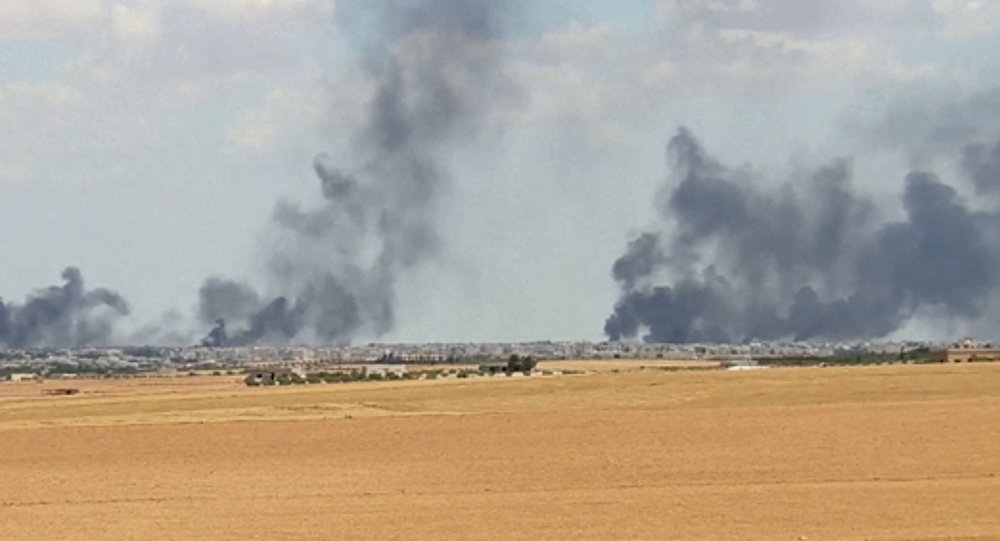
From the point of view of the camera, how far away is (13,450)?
2633 inches

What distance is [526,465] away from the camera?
5538 cm

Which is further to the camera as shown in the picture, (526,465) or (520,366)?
(520,366)

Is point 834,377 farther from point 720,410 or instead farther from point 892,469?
point 892,469

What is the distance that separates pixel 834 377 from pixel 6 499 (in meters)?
67.6

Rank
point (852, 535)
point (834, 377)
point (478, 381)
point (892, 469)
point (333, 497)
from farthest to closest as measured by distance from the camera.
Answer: point (478, 381), point (834, 377), point (892, 469), point (333, 497), point (852, 535)

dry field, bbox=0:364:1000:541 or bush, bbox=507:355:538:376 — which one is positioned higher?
bush, bbox=507:355:538:376

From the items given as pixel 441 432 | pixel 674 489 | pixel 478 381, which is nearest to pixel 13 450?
pixel 441 432

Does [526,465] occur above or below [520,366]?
below

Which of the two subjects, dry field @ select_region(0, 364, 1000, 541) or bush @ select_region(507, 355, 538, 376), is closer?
dry field @ select_region(0, 364, 1000, 541)

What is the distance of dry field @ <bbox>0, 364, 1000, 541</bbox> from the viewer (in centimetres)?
3919

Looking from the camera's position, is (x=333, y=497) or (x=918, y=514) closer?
(x=918, y=514)

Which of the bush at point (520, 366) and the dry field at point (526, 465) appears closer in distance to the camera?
the dry field at point (526, 465)

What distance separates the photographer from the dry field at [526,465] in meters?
39.2

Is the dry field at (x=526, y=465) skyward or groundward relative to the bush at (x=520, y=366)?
groundward
